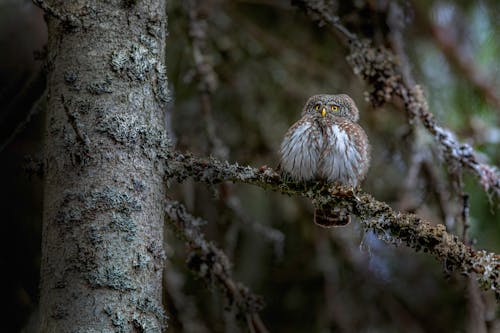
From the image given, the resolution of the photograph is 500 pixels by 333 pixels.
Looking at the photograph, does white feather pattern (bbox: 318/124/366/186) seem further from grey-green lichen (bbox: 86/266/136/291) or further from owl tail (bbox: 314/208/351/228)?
grey-green lichen (bbox: 86/266/136/291)

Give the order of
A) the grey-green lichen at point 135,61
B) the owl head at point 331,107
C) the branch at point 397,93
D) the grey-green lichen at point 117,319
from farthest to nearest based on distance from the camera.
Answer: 1. the owl head at point 331,107
2. the branch at point 397,93
3. the grey-green lichen at point 135,61
4. the grey-green lichen at point 117,319

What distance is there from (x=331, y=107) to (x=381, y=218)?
1294 mm

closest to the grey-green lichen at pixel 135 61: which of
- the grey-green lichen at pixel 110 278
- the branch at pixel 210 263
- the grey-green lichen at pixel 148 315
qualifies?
the branch at pixel 210 263

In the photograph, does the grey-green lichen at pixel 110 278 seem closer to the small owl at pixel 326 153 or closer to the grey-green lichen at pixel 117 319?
the grey-green lichen at pixel 117 319

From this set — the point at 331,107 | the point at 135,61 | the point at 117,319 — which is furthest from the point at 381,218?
the point at 331,107

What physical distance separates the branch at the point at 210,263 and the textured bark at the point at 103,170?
333 millimetres

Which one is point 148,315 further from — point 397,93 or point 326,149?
point 397,93

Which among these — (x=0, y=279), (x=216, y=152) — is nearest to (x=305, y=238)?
(x=216, y=152)

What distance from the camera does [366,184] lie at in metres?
4.33

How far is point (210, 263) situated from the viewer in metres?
2.92

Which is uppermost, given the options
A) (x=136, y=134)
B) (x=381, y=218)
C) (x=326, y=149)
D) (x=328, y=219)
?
(x=326, y=149)

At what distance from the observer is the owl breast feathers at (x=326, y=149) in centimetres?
307

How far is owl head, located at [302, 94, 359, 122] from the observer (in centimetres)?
352

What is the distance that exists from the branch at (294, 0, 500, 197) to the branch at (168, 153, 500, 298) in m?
0.65
